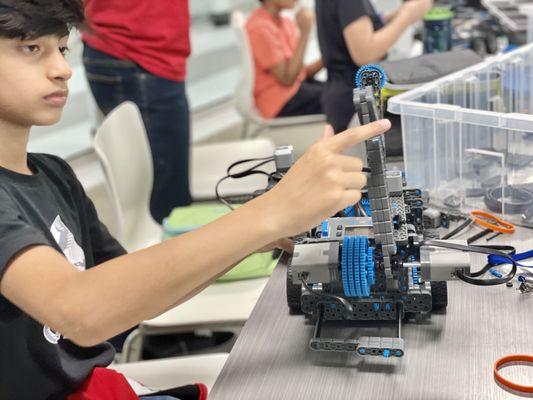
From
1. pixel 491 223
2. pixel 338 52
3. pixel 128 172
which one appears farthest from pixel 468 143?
pixel 338 52

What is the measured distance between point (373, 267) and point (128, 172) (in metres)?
1.08

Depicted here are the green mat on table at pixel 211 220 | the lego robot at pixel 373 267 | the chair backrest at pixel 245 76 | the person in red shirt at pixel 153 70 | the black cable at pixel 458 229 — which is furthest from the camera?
the chair backrest at pixel 245 76

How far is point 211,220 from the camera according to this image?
5.67ft

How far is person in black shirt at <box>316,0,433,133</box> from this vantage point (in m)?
2.18

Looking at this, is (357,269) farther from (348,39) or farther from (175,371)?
(348,39)

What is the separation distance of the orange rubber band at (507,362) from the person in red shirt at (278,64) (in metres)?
2.36

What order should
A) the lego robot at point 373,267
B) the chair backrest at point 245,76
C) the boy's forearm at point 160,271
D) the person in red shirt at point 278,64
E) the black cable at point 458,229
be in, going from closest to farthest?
1. the boy's forearm at point 160,271
2. the lego robot at point 373,267
3. the black cable at point 458,229
4. the chair backrest at point 245,76
5. the person in red shirt at point 278,64

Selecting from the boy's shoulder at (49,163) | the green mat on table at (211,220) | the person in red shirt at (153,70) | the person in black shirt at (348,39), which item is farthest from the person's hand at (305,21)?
the boy's shoulder at (49,163)

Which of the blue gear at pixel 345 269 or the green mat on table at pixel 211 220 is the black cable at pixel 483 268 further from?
the green mat on table at pixel 211 220

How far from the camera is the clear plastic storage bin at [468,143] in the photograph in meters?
1.22

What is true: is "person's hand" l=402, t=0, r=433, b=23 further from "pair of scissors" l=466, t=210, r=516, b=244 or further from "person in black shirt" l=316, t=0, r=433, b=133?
"pair of scissors" l=466, t=210, r=516, b=244

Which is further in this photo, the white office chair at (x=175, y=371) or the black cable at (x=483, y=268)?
the white office chair at (x=175, y=371)

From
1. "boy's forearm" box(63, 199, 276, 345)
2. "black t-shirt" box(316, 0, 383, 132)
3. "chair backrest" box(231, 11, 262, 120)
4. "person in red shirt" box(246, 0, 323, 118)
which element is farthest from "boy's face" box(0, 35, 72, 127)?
"person in red shirt" box(246, 0, 323, 118)

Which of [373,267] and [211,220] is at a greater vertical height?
[373,267]
